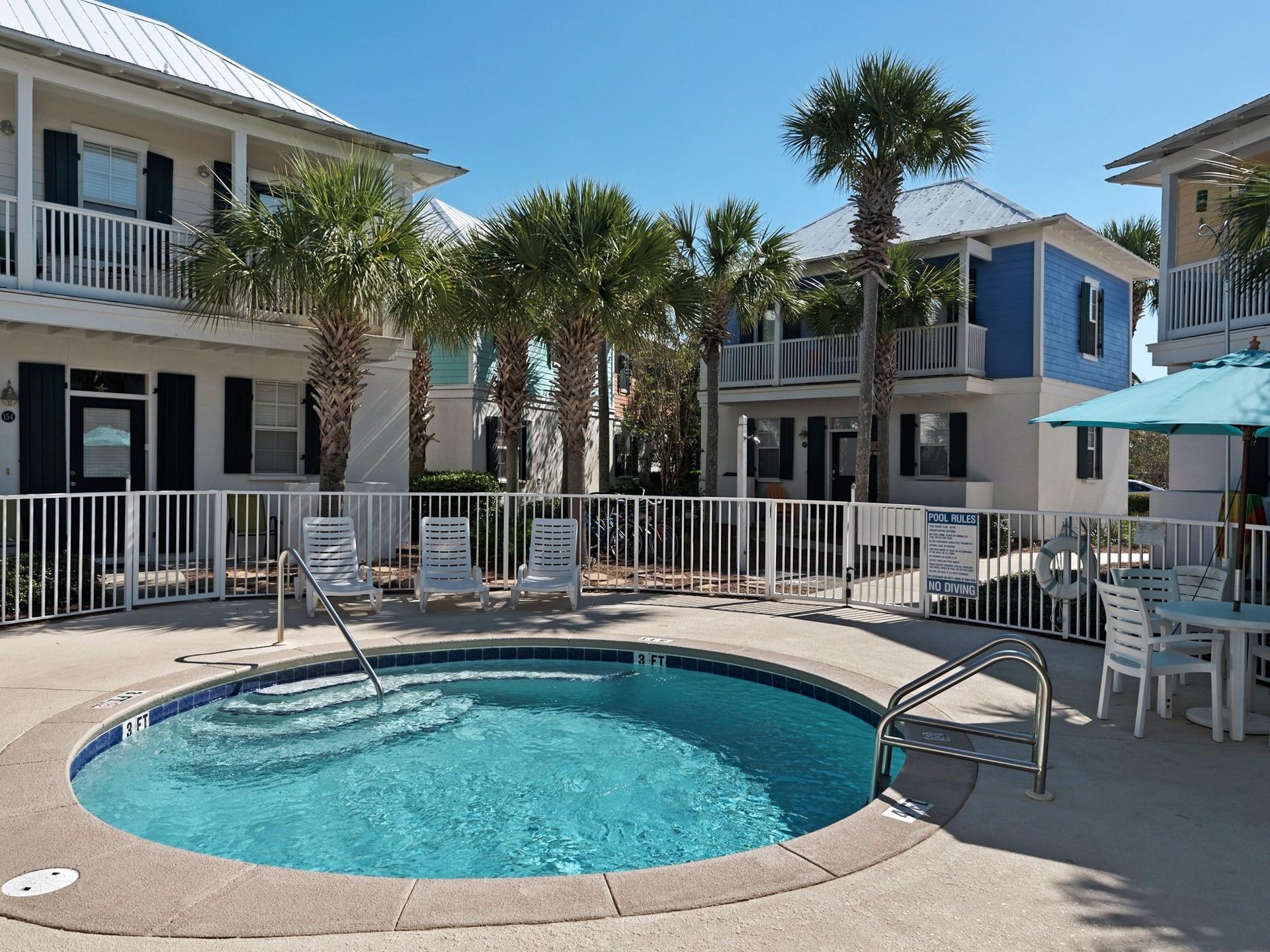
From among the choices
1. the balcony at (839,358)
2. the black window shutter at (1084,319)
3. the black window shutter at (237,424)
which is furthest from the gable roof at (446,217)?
the black window shutter at (1084,319)

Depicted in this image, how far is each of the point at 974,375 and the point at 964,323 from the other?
3.93 ft

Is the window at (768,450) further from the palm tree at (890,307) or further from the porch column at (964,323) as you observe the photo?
the porch column at (964,323)

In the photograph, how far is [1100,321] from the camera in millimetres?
20766

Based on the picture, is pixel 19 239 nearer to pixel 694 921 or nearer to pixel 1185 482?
pixel 694 921

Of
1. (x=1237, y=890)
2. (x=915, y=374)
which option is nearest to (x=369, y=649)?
(x=1237, y=890)

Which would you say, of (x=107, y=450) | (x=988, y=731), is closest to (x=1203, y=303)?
(x=988, y=731)

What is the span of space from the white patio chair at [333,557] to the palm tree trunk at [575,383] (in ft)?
10.4

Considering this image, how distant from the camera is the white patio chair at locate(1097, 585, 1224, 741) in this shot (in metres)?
5.11

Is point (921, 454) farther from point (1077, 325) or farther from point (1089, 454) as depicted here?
point (1077, 325)

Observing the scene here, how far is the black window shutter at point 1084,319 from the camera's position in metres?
19.6

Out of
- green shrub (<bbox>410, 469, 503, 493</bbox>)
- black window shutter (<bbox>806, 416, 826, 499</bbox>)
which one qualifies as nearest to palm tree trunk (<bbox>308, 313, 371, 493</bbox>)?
green shrub (<bbox>410, 469, 503, 493</bbox>)

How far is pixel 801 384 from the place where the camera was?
786 inches

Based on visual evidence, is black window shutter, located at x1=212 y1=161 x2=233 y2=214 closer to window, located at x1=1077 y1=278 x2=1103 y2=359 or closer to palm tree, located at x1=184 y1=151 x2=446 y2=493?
palm tree, located at x1=184 y1=151 x2=446 y2=493

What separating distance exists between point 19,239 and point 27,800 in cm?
931
